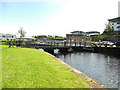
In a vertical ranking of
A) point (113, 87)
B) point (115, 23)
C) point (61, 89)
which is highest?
point (115, 23)

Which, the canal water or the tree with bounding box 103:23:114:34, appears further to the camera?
the tree with bounding box 103:23:114:34

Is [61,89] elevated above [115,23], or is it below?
below

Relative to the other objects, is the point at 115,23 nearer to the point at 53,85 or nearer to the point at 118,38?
the point at 118,38

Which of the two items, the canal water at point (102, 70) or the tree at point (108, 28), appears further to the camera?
the tree at point (108, 28)

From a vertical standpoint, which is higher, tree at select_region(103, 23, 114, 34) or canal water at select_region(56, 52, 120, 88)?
tree at select_region(103, 23, 114, 34)

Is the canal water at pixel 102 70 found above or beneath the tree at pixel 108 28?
beneath

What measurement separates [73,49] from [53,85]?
32.1 m

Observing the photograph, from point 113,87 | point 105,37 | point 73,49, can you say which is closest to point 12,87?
point 113,87

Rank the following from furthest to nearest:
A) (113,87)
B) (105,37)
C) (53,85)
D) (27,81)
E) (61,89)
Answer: (105,37) < (113,87) < (27,81) < (53,85) < (61,89)

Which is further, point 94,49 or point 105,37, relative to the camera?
point 105,37

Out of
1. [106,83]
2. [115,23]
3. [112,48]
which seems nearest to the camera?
[106,83]

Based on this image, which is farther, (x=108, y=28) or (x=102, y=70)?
(x=108, y=28)

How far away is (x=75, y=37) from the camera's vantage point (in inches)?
2454

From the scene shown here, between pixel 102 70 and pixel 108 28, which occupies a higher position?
pixel 108 28
